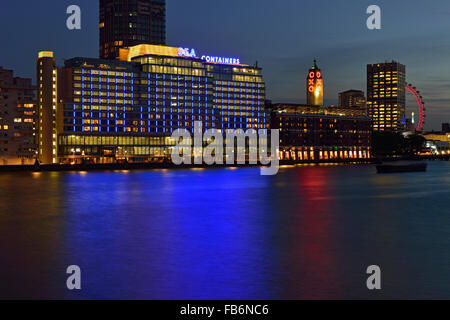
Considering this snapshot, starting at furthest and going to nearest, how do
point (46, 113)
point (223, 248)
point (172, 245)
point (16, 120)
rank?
point (46, 113), point (16, 120), point (172, 245), point (223, 248)

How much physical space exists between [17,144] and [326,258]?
13601 cm

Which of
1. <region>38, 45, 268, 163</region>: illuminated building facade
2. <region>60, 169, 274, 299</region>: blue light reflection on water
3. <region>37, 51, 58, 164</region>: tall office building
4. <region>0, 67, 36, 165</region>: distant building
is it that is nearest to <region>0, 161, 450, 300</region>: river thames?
<region>60, 169, 274, 299</region>: blue light reflection on water

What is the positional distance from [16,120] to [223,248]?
131704 mm

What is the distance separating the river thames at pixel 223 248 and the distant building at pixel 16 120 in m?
90.0

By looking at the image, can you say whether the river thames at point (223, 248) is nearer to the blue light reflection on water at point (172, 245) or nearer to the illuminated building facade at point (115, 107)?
the blue light reflection on water at point (172, 245)

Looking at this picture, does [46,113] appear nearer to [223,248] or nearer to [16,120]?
[16,120]

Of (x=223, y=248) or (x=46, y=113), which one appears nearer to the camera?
(x=223, y=248)

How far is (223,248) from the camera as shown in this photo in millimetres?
33500

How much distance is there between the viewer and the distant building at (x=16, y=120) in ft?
487

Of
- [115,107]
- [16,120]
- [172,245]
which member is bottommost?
[172,245]

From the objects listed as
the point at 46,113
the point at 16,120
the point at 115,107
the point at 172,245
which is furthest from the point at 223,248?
the point at 115,107

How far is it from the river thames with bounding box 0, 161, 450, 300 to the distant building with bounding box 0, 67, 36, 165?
90.0 meters

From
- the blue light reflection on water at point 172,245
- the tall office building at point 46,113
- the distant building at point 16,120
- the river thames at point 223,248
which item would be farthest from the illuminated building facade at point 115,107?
the river thames at point 223,248

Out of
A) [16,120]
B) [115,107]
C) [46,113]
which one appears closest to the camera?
[16,120]
